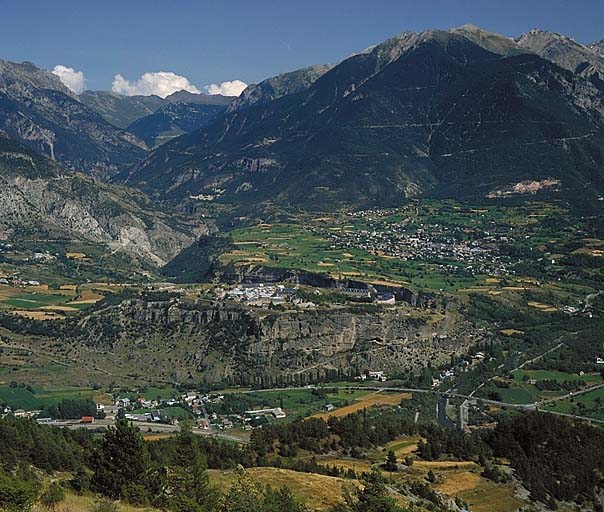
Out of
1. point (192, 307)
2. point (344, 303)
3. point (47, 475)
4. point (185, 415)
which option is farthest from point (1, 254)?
point (47, 475)

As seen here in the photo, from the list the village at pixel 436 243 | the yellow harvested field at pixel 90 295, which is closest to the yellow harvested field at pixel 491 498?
the village at pixel 436 243

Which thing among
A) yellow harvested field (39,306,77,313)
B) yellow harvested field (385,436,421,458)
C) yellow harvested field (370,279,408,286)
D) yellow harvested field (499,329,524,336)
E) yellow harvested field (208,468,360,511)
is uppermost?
yellow harvested field (370,279,408,286)

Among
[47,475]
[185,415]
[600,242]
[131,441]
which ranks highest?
[600,242]

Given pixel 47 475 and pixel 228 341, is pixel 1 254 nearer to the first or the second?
pixel 228 341

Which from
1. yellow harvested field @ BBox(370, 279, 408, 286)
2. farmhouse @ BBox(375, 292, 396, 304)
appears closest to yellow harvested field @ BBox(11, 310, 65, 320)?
farmhouse @ BBox(375, 292, 396, 304)

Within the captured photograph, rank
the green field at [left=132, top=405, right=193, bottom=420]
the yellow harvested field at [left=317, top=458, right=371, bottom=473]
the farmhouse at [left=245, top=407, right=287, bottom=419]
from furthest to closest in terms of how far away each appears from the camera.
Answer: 1. the green field at [left=132, top=405, right=193, bottom=420]
2. the farmhouse at [left=245, top=407, right=287, bottom=419]
3. the yellow harvested field at [left=317, top=458, right=371, bottom=473]

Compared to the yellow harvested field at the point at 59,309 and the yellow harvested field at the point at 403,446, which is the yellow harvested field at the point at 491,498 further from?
the yellow harvested field at the point at 59,309

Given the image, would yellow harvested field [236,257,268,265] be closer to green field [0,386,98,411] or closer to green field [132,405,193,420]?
green field [0,386,98,411]
